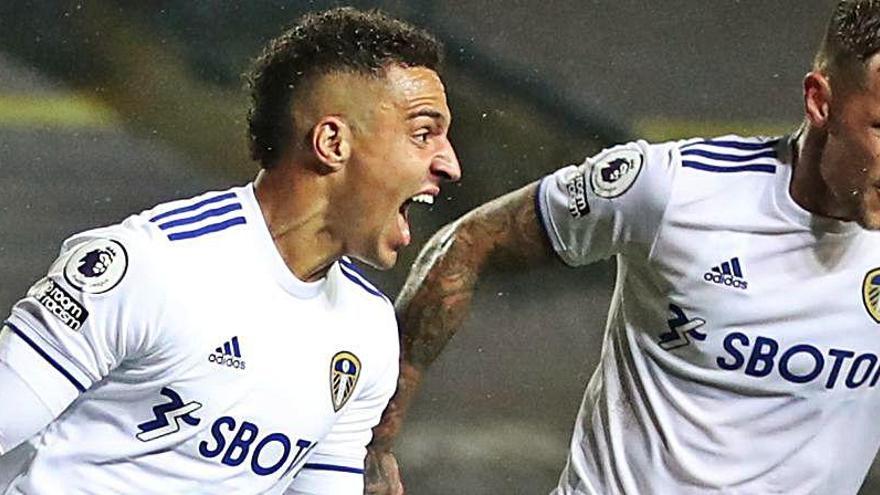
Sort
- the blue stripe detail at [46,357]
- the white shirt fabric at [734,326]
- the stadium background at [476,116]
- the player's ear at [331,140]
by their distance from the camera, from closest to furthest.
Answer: the blue stripe detail at [46,357] → the player's ear at [331,140] → the white shirt fabric at [734,326] → the stadium background at [476,116]

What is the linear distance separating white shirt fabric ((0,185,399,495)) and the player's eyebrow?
114 millimetres

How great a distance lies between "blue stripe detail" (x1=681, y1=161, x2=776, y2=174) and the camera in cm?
117

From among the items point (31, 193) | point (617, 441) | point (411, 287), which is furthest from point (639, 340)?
point (31, 193)

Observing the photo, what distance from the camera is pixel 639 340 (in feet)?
3.99

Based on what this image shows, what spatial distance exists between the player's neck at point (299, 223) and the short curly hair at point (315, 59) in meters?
0.02

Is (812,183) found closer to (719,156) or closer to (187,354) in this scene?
(719,156)

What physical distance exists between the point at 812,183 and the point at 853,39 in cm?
10

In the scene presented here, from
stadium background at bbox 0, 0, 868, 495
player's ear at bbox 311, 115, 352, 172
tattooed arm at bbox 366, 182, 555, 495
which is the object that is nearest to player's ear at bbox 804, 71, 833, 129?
tattooed arm at bbox 366, 182, 555, 495

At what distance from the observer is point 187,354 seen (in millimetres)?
1005

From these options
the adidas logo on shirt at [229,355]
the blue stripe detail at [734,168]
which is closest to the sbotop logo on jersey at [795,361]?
the blue stripe detail at [734,168]

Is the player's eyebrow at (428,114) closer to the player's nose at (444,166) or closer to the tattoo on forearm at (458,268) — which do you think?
the player's nose at (444,166)

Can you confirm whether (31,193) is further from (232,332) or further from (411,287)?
(232,332)

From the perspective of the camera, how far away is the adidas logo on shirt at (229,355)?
3.34 ft

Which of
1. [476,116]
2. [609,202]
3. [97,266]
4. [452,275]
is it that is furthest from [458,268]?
[476,116]
